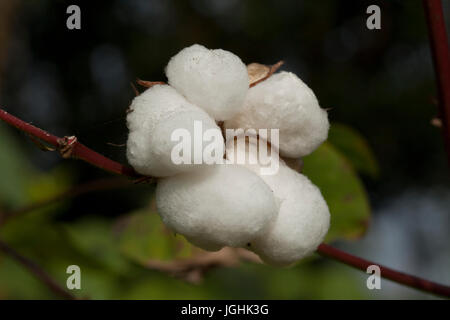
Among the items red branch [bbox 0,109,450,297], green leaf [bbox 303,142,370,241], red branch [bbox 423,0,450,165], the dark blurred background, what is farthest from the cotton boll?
the dark blurred background

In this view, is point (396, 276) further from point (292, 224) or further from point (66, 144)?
point (66, 144)

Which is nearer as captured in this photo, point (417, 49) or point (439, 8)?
point (439, 8)

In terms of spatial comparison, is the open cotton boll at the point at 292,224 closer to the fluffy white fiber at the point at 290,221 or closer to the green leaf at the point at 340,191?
the fluffy white fiber at the point at 290,221

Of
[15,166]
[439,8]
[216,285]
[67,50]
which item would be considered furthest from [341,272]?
[67,50]

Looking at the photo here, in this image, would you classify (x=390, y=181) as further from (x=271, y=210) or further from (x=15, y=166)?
(x=271, y=210)

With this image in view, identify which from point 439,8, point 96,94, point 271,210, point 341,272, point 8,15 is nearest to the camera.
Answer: point 271,210

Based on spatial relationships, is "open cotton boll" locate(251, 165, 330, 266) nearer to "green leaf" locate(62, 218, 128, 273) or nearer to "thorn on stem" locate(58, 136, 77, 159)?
"thorn on stem" locate(58, 136, 77, 159)
